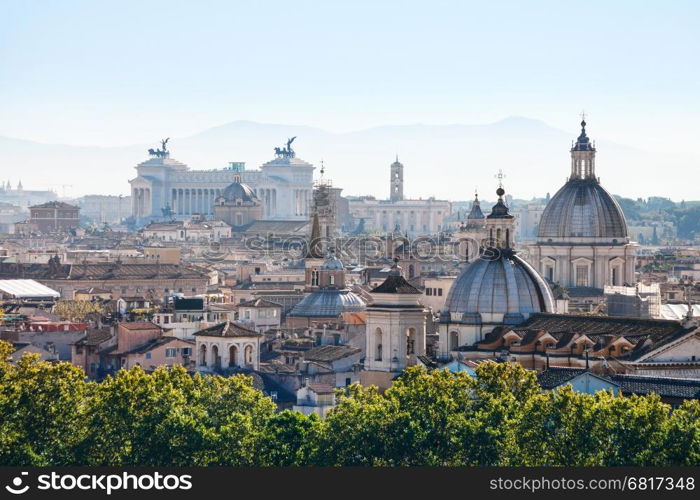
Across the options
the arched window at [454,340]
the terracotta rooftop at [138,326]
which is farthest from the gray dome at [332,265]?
the arched window at [454,340]

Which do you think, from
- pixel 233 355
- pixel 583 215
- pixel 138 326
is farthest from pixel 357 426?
pixel 583 215

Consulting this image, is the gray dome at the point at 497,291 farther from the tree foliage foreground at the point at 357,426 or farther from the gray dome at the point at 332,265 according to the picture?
the gray dome at the point at 332,265

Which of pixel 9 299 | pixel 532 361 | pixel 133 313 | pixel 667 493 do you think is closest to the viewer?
pixel 667 493

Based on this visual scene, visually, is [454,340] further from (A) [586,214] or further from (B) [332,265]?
(A) [586,214]

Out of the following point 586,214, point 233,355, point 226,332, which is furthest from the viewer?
point 586,214

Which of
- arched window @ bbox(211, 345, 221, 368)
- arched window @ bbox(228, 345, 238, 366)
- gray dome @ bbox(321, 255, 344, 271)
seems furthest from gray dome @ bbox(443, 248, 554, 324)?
gray dome @ bbox(321, 255, 344, 271)

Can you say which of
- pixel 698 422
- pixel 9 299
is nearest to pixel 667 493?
pixel 698 422

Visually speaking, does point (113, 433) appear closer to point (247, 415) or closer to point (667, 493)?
point (247, 415)

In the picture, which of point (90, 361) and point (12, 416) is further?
point (90, 361)
